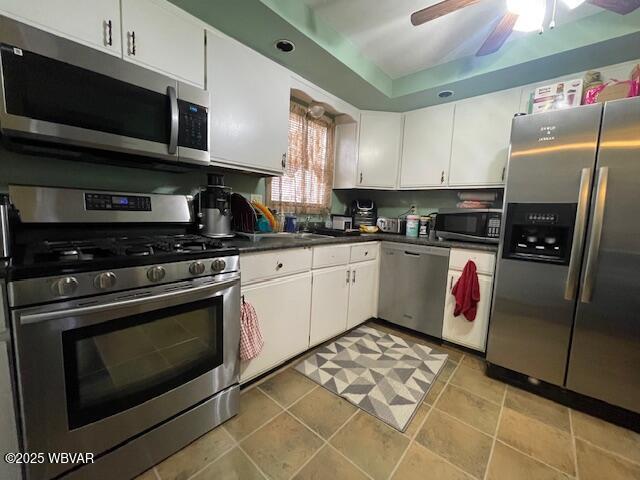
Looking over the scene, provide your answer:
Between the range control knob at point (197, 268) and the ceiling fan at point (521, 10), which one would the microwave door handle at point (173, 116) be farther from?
the ceiling fan at point (521, 10)

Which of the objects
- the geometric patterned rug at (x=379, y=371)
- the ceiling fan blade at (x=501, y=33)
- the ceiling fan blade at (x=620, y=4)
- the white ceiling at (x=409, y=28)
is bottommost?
the geometric patterned rug at (x=379, y=371)

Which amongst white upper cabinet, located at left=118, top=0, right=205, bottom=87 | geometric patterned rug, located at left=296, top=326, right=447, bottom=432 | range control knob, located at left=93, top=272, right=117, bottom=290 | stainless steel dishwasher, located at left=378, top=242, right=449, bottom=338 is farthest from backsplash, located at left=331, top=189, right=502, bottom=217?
range control knob, located at left=93, top=272, right=117, bottom=290

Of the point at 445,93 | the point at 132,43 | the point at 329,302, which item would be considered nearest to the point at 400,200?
the point at 445,93

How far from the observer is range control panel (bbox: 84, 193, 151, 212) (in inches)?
51.3

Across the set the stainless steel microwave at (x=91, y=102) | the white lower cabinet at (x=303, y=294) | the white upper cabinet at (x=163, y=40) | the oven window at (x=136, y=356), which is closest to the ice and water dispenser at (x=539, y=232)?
the white lower cabinet at (x=303, y=294)

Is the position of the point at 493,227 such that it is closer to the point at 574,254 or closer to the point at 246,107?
the point at 574,254

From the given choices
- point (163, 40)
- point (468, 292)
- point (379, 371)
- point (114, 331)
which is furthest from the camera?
point (468, 292)

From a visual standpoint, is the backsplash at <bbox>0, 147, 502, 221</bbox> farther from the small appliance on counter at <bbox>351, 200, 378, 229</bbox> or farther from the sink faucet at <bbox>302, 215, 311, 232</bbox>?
the small appliance on counter at <bbox>351, 200, 378, 229</bbox>

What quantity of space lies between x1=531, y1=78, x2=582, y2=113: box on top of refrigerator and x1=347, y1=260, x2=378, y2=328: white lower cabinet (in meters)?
1.70

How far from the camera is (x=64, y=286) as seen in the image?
2.77 ft

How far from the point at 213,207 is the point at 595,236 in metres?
2.20

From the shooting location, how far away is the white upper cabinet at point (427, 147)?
8.11 ft

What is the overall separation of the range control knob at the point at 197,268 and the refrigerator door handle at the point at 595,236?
207 cm

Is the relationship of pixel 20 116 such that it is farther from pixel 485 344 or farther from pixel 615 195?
pixel 485 344
